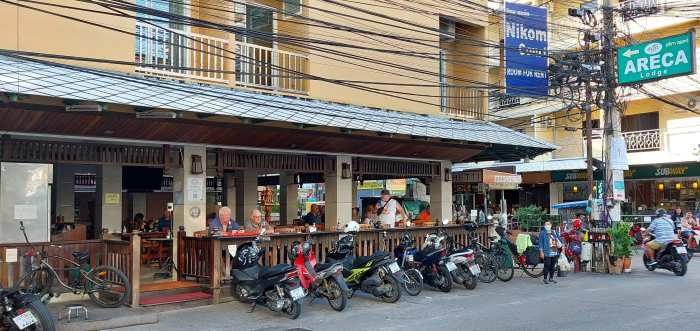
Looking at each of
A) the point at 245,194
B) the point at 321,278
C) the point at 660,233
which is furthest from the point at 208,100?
the point at 660,233

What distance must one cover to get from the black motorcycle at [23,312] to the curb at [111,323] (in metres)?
0.85

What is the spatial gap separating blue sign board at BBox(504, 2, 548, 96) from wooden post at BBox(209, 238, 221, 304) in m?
8.72

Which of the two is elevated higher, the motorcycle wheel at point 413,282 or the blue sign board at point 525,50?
the blue sign board at point 525,50

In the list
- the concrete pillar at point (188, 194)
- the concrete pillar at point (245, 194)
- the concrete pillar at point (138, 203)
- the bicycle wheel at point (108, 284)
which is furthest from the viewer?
the concrete pillar at point (138, 203)

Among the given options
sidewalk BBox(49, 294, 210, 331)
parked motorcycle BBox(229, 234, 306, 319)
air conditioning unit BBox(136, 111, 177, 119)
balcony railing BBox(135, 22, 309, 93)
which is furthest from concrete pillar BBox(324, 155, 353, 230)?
air conditioning unit BBox(136, 111, 177, 119)

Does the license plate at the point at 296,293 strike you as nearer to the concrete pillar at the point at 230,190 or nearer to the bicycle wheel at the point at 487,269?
the bicycle wheel at the point at 487,269

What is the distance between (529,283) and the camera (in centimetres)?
1315

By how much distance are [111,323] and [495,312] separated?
229 inches

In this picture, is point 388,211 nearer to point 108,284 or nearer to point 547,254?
point 547,254

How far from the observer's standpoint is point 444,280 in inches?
459

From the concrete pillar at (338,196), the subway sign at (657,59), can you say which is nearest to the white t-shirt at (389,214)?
the concrete pillar at (338,196)

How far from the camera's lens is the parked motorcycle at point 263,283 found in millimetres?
9266

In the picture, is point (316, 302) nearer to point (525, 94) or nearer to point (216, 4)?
point (216, 4)

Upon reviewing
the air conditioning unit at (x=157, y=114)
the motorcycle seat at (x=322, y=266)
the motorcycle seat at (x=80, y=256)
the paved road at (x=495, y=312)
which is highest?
the air conditioning unit at (x=157, y=114)
